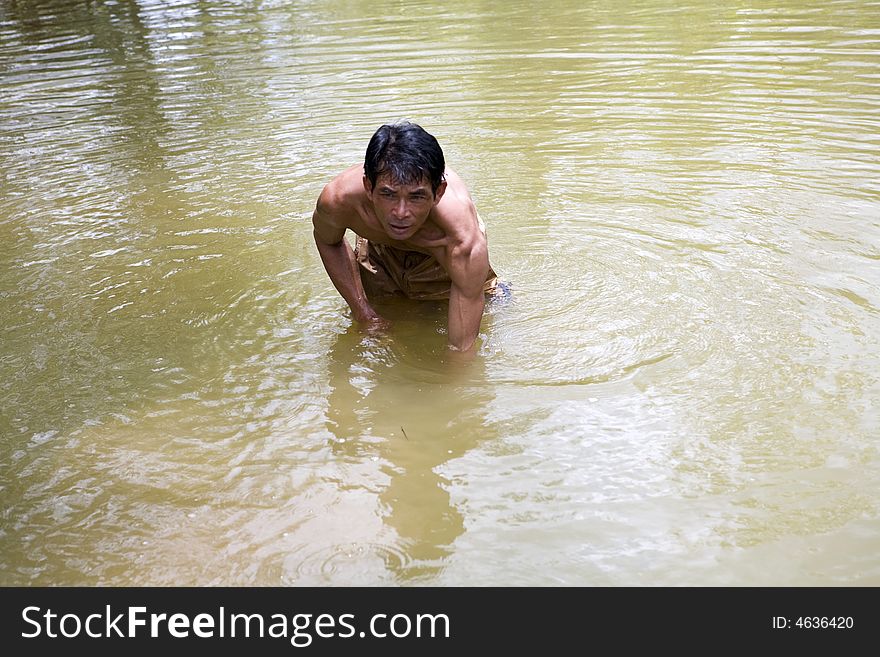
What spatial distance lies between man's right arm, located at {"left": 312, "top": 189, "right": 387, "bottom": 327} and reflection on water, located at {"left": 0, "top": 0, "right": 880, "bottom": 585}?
0.57 feet

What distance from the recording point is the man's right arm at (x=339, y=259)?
13.9 feet

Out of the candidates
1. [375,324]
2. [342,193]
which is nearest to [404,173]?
[342,193]

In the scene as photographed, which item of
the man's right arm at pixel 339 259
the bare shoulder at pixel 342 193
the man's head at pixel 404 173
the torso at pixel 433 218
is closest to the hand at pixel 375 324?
the man's right arm at pixel 339 259

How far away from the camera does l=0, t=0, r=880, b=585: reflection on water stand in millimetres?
3018

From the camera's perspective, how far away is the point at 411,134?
3490 millimetres

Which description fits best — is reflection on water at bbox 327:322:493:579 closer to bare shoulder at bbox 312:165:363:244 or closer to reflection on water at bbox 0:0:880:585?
reflection on water at bbox 0:0:880:585

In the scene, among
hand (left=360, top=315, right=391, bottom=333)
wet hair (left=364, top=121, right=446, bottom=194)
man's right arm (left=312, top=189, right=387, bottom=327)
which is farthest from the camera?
hand (left=360, top=315, right=391, bottom=333)

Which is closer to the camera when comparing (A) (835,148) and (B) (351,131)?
(A) (835,148)

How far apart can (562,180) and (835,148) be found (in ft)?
6.38

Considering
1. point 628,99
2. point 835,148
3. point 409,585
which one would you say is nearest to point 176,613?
point 409,585

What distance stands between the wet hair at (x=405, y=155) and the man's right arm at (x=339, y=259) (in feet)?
2.16

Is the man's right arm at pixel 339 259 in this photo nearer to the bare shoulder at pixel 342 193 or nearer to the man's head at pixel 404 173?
the bare shoulder at pixel 342 193

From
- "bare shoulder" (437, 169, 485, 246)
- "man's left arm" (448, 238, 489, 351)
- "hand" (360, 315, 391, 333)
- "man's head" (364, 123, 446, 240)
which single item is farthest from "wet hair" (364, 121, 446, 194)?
"hand" (360, 315, 391, 333)

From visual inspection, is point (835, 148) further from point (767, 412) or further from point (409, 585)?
point (409, 585)
